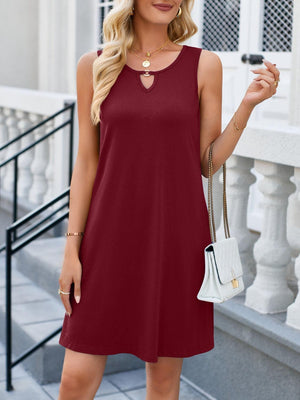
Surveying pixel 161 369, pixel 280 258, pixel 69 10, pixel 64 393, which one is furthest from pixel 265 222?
pixel 69 10

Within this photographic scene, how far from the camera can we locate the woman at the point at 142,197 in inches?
90.4

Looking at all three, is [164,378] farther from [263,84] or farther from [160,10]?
[160,10]

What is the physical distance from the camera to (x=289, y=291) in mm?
3389

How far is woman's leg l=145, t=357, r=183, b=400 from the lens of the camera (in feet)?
7.97

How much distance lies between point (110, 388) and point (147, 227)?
1.72 meters

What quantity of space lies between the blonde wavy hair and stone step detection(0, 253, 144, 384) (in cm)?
187

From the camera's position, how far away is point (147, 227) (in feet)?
7.63

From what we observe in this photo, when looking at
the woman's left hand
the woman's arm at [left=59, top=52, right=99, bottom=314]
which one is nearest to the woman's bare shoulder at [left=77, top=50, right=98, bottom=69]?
the woman's arm at [left=59, top=52, right=99, bottom=314]

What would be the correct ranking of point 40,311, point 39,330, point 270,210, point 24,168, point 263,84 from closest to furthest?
point 263,84 → point 270,210 → point 39,330 → point 40,311 → point 24,168

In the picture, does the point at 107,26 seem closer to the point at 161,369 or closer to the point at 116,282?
the point at 116,282

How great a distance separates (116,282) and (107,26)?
84 cm

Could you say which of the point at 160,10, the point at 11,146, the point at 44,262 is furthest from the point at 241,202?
the point at 11,146

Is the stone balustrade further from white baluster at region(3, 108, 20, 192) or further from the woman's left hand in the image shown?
white baluster at region(3, 108, 20, 192)

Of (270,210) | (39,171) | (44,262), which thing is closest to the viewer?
(270,210)
